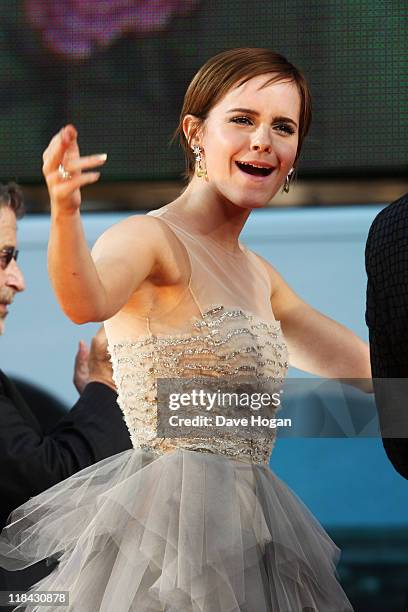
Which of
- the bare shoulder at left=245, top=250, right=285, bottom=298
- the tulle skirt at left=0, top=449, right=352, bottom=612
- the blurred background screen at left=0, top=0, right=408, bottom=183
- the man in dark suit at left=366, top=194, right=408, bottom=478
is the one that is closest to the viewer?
the man in dark suit at left=366, top=194, right=408, bottom=478

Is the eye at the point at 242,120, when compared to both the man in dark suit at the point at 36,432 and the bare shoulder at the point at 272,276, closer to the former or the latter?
the bare shoulder at the point at 272,276

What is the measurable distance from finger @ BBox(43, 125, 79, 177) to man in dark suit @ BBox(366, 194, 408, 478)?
35 centimetres

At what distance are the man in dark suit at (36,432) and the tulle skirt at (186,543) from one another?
0.79 feet

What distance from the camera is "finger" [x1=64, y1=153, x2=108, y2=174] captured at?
122 cm

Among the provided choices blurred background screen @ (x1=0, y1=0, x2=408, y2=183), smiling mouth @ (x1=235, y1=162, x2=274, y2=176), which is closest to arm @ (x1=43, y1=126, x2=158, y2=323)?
smiling mouth @ (x1=235, y1=162, x2=274, y2=176)

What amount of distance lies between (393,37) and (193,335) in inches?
28.6

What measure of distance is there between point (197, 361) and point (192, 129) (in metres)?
0.36

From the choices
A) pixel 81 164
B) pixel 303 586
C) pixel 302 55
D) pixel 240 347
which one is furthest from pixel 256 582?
pixel 302 55

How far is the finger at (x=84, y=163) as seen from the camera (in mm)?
1225

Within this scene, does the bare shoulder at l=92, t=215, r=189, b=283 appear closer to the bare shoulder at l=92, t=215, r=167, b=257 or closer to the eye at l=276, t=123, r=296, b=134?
the bare shoulder at l=92, t=215, r=167, b=257

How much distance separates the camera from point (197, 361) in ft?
5.02

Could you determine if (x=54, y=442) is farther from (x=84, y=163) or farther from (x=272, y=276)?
(x=84, y=163)

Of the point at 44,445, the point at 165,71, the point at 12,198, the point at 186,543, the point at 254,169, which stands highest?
the point at 165,71

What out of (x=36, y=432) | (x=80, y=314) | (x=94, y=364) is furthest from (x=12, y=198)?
(x=80, y=314)
